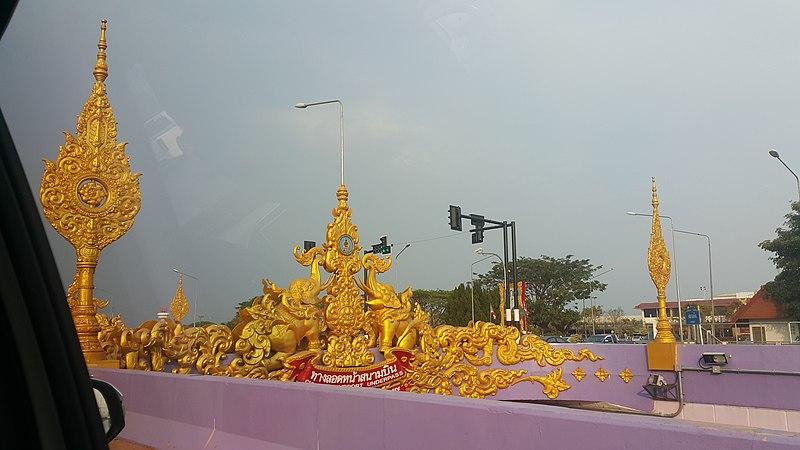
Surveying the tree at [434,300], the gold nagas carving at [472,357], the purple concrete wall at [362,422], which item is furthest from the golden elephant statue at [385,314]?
the tree at [434,300]

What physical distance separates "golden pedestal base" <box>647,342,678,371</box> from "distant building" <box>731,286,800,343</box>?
15280 mm

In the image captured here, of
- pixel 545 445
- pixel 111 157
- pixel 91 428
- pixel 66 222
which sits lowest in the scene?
pixel 545 445

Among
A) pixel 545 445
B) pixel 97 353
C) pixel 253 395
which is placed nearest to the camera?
pixel 545 445

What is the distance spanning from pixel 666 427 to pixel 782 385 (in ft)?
34.5

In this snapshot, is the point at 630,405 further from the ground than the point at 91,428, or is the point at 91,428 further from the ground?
the point at 91,428

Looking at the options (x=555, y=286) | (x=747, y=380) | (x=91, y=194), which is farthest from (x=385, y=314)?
(x=555, y=286)

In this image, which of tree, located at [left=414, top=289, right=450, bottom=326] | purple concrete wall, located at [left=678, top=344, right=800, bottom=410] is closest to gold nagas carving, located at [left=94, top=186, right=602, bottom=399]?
purple concrete wall, located at [left=678, top=344, right=800, bottom=410]

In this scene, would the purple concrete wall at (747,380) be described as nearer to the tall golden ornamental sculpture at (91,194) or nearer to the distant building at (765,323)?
the tall golden ornamental sculpture at (91,194)

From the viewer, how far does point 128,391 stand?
6172 millimetres

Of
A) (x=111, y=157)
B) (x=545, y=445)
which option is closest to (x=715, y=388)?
(x=545, y=445)

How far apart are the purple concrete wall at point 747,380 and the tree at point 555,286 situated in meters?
31.1

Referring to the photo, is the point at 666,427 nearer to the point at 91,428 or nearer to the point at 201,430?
the point at 91,428

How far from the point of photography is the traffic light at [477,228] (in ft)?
53.5

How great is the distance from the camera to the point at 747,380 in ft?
40.0
